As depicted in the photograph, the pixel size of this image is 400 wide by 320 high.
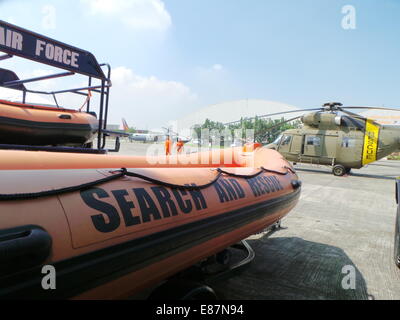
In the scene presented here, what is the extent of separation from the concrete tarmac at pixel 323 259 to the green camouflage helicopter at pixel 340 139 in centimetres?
626

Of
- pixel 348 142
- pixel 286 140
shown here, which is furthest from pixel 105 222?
pixel 286 140

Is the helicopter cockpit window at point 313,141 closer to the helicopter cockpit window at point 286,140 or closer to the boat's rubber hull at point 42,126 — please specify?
the helicopter cockpit window at point 286,140

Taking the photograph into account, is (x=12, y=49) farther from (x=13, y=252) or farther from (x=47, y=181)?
(x=13, y=252)

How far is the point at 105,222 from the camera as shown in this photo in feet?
4.71

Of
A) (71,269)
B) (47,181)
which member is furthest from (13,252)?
(47,181)

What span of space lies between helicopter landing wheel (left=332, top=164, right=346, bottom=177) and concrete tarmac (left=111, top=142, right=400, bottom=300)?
612 centimetres

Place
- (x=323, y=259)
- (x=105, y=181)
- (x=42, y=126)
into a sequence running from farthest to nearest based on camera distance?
(x=323, y=259)
(x=42, y=126)
(x=105, y=181)

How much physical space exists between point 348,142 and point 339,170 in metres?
1.17

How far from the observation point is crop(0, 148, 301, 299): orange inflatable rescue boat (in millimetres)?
1143

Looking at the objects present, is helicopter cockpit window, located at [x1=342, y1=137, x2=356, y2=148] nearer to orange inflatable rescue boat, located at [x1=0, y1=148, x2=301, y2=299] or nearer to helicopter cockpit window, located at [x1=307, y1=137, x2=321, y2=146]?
helicopter cockpit window, located at [x1=307, y1=137, x2=321, y2=146]

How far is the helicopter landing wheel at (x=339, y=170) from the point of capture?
11.7 meters
